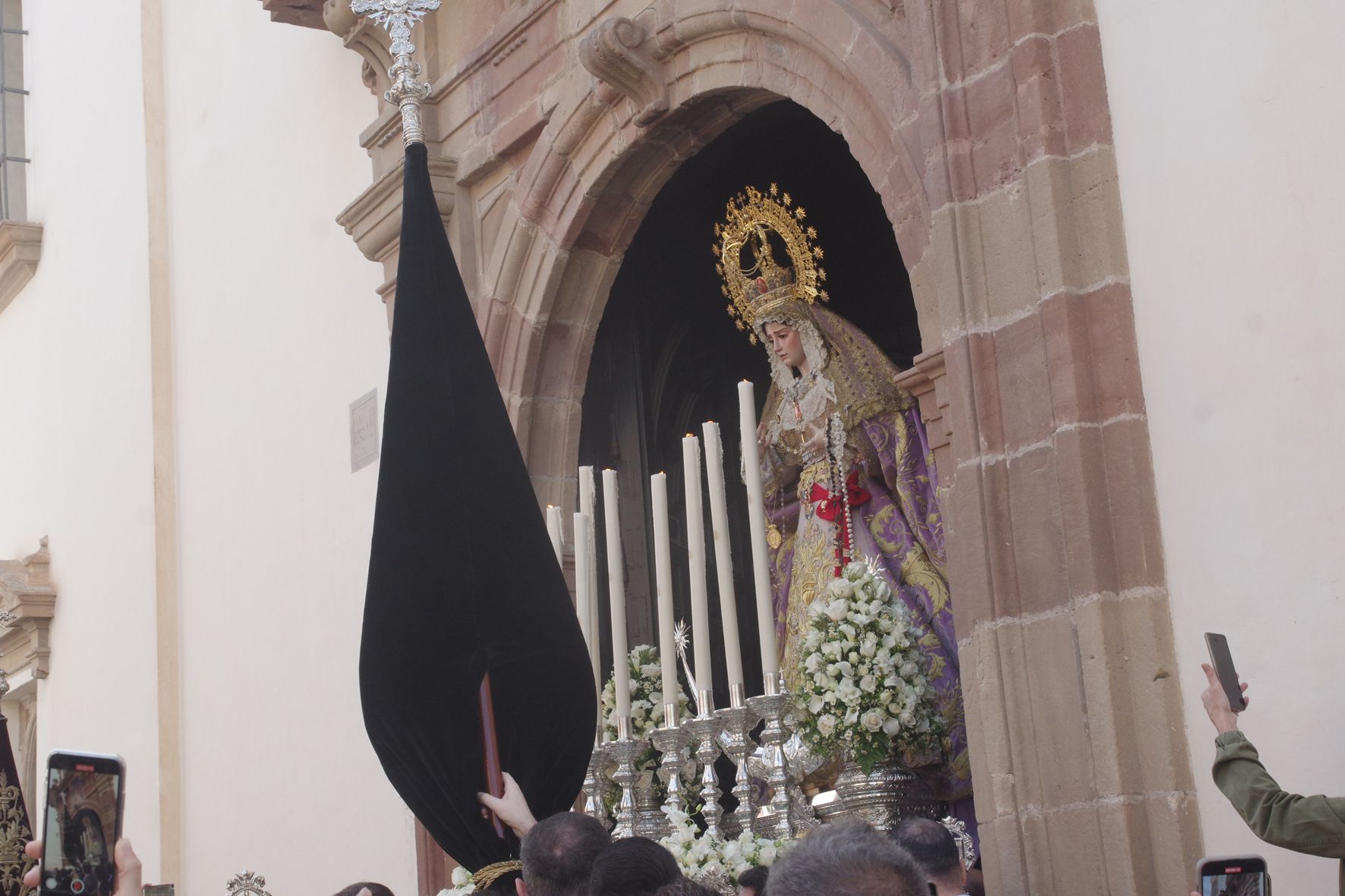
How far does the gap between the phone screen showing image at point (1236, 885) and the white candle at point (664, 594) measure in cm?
175

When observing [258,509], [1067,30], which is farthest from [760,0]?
[258,509]

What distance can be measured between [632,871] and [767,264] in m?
3.59

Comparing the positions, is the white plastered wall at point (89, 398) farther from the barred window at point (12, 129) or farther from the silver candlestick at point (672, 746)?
the silver candlestick at point (672, 746)

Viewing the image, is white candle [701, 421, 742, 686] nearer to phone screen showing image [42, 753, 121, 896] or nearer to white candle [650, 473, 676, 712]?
white candle [650, 473, 676, 712]

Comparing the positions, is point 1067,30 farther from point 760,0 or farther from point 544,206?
point 544,206

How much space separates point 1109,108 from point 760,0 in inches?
53.3

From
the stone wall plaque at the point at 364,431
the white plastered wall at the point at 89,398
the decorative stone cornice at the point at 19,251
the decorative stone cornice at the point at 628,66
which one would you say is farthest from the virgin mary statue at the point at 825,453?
the decorative stone cornice at the point at 19,251

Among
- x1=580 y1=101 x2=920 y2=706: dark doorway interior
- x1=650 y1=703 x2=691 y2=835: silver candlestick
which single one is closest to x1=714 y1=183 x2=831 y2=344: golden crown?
x1=580 y1=101 x2=920 y2=706: dark doorway interior

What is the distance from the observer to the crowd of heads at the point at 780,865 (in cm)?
190

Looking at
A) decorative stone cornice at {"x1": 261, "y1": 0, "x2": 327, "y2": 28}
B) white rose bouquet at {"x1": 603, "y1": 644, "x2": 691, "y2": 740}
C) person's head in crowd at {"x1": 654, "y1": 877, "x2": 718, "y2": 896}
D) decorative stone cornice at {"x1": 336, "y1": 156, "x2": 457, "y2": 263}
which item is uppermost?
decorative stone cornice at {"x1": 261, "y1": 0, "x2": 327, "y2": 28}

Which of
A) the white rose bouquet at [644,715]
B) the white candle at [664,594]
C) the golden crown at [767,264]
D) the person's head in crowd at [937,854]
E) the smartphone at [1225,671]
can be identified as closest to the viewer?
the smartphone at [1225,671]

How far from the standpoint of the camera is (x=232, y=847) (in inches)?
320

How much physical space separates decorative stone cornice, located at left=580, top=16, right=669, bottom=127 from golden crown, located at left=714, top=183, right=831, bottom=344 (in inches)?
21.2

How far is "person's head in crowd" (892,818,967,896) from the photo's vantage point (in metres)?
3.54
